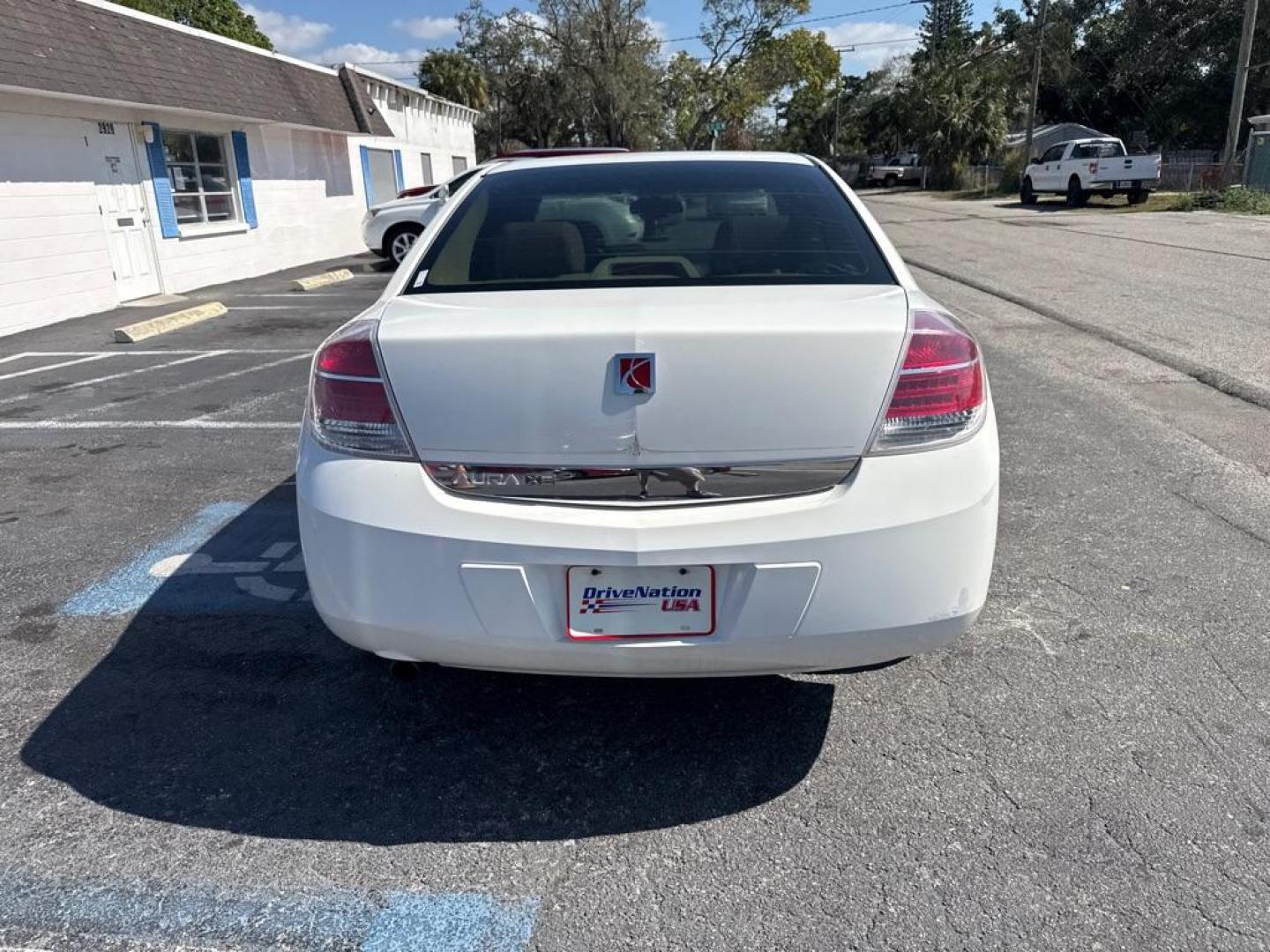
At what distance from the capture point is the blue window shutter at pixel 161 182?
13.5m

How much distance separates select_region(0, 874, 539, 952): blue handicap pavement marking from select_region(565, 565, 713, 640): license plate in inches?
25.8

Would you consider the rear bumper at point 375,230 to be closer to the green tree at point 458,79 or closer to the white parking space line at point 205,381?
the white parking space line at point 205,381

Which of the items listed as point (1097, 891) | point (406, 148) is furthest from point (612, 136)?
point (1097, 891)

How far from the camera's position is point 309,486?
236cm

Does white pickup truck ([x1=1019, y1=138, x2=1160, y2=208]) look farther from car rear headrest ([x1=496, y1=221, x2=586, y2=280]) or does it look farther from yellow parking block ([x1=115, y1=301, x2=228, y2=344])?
car rear headrest ([x1=496, y1=221, x2=586, y2=280])

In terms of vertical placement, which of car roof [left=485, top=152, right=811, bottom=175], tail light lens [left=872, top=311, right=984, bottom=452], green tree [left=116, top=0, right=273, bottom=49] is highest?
green tree [left=116, top=0, right=273, bottom=49]

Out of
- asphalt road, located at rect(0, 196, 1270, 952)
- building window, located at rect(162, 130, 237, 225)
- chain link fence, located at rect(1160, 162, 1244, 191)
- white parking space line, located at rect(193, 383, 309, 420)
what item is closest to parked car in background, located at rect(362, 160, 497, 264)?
building window, located at rect(162, 130, 237, 225)

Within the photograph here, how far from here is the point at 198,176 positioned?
15148 millimetres

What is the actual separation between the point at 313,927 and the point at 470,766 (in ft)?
2.09

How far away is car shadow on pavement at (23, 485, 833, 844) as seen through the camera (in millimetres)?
2434

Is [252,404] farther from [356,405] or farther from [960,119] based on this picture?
[960,119]

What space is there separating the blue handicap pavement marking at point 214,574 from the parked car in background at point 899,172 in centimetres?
5218

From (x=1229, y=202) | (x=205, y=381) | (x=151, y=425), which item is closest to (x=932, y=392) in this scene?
(x=151, y=425)

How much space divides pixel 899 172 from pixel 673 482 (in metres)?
55.7
